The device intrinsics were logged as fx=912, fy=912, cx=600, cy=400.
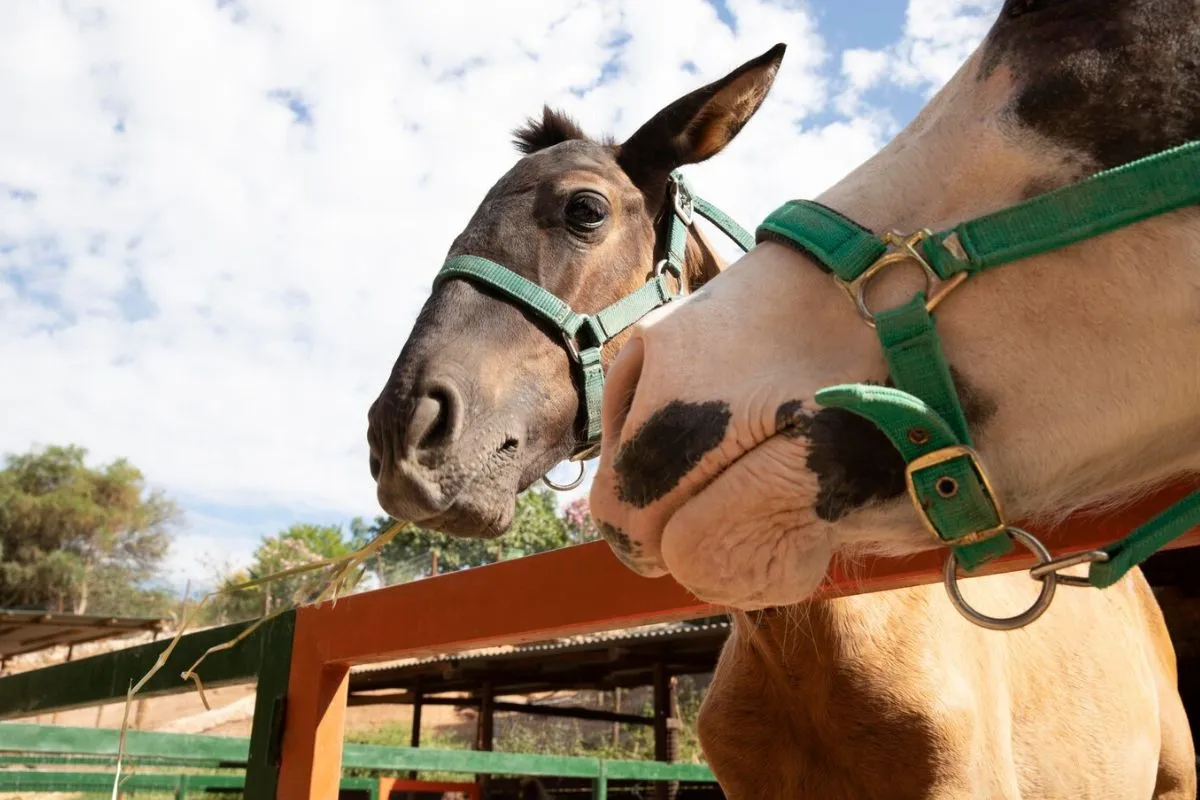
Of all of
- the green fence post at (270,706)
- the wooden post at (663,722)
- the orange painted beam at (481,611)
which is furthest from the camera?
the wooden post at (663,722)

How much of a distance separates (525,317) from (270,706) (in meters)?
1.24

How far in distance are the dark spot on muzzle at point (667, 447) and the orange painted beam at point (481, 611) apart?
0.50 meters

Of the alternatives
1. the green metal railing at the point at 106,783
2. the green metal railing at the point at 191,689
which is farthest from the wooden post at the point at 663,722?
the green metal railing at the point at 191,689

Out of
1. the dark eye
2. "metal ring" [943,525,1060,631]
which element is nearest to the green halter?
the dark eye

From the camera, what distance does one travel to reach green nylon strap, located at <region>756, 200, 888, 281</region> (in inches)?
46.0

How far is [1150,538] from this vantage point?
1094mm

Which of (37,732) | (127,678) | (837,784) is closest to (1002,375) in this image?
(837,784)

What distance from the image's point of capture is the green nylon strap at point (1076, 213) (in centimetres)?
105

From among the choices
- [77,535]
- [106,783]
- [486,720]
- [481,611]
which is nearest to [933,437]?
[481,611]

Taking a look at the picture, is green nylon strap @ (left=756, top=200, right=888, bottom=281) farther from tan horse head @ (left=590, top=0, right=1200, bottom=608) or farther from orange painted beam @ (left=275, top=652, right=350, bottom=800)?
orange painted beam @ (left=275, top=652, right=350, bottom=800)

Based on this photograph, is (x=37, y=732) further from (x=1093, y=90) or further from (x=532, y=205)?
(x=1093, y=90)

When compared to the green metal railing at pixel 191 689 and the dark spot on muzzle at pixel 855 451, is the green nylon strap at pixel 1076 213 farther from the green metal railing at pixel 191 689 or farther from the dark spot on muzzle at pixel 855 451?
the green metal railing at pixel 191 689

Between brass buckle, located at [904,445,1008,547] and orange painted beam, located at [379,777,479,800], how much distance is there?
4.63m

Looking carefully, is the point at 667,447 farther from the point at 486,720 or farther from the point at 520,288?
the point at 486,720
